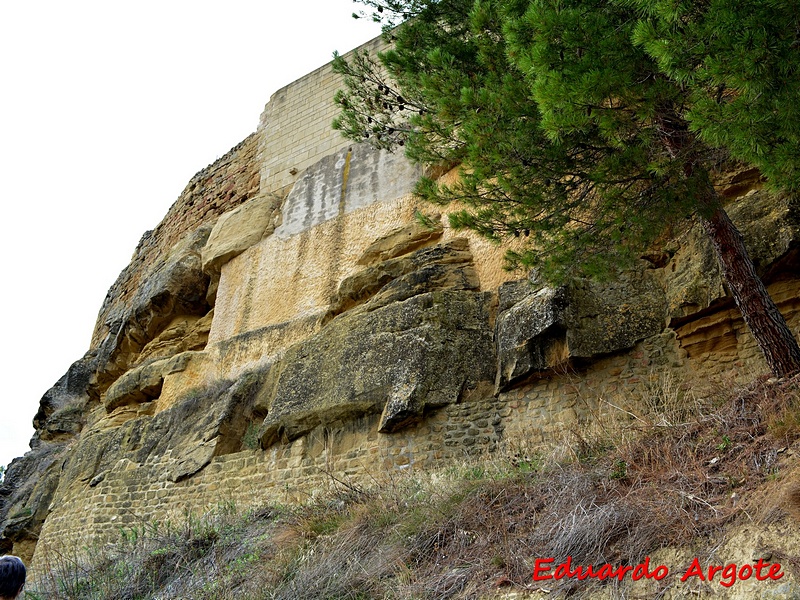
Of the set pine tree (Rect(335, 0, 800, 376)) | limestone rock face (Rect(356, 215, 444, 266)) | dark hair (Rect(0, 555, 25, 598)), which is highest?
limestone rock face (Rect(356, 215, 444, 266))

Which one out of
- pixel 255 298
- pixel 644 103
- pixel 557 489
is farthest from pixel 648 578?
pixel 255 298

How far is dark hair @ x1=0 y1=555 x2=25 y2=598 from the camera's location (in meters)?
2.71

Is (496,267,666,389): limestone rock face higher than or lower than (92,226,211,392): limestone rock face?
lower

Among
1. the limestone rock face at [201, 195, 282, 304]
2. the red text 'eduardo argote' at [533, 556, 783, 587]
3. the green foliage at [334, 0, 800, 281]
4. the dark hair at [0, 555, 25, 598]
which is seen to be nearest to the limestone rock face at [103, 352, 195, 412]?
the limestone rock face at [201, 195, 282, 304]

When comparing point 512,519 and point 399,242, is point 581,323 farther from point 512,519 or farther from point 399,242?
point 399,242

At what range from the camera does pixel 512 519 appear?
3869 mm

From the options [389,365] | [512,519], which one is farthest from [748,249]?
[389,365]

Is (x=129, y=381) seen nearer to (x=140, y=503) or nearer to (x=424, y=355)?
(x=140, y=503)

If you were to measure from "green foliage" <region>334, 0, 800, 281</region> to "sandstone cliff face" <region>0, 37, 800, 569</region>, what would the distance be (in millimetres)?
1004

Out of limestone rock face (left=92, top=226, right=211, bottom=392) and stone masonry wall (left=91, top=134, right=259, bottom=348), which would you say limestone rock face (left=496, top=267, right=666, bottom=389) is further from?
stone masonry wall (left=91, top=134, right=259, bottom=348)

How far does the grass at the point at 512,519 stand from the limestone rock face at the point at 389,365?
3.90ft

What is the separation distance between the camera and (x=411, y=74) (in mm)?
6039

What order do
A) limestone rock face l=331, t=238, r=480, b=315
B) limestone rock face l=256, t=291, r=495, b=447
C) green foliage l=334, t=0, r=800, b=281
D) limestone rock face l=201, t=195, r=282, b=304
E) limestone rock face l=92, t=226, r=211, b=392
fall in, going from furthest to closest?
limestone rock face l=92, t=226, r=211, b=392 → limestone rock face l=201, t=195, r=282, b=304 → limestone rock face l=331, t=238, r=480, b=315 → limestone rock face l=256, t=291, r=495, b=447 → green foliage l=334, t=0, r=800, b=281

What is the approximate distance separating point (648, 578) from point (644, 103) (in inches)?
109
